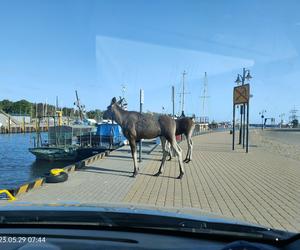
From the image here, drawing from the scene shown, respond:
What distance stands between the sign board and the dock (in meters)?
9.42

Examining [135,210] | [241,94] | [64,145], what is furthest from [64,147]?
[135,210]

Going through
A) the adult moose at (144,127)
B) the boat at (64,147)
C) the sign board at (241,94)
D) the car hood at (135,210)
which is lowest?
the boat at (64,147)

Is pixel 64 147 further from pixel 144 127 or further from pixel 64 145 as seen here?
pixel 144 127

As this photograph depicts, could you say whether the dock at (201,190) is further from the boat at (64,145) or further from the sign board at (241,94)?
the boat at (64,145)

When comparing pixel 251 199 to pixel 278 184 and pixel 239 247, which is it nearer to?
pixel 278 184

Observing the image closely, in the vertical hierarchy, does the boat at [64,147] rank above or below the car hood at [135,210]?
below

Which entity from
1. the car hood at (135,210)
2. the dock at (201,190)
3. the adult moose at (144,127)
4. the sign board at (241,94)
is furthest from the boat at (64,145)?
the car hood at (135,210)

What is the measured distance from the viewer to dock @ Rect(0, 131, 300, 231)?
319 inches

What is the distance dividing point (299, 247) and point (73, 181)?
10.6 metres

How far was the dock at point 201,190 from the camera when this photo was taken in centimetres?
810

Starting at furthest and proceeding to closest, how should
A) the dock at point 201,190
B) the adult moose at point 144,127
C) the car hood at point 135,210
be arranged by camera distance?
the adult moose at point 144,127, the dock at point 201,190, the car hood at point 135,210

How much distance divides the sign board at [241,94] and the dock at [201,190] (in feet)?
30.9

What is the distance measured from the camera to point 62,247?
8.18ft

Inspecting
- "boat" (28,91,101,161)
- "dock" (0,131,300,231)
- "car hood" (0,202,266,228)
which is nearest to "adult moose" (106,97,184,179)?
"dock" (0,131,300,231)
